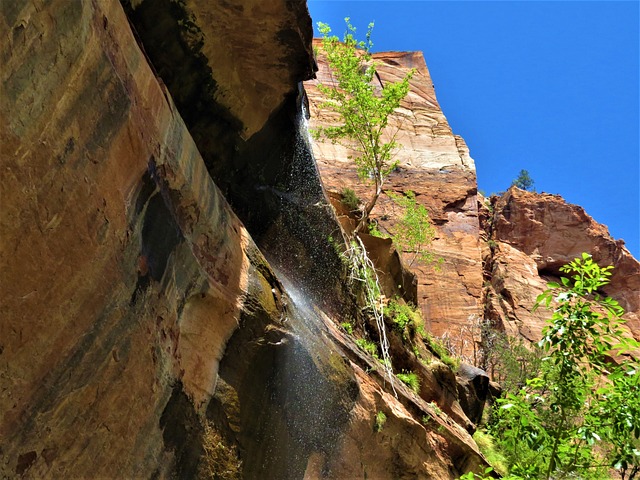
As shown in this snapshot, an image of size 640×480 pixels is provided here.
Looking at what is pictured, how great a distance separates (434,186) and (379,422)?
31.0m

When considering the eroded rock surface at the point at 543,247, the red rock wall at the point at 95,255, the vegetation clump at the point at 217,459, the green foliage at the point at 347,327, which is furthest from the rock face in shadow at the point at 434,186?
the red rock wall at the point at 95,255

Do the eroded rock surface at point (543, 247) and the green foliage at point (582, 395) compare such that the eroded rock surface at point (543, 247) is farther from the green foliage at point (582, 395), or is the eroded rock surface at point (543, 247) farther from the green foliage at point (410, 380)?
the green foliage at point (582, 395)

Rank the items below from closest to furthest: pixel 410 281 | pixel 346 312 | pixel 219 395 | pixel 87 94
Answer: pixel 87 94 < pixel 219 395 < pixel 346 312 < pixel 410 281

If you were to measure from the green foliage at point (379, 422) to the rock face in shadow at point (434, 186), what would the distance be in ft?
61.9

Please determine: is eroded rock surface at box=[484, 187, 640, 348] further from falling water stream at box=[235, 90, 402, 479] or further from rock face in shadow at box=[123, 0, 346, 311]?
falling water stream at box=[235, 90, 402, 479]

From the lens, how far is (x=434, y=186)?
40.4m

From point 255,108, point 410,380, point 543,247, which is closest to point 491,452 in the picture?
point 410,380

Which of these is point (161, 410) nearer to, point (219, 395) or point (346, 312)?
point (219, 395)

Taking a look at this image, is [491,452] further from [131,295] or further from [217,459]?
[131,295]

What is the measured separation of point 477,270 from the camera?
115 ft

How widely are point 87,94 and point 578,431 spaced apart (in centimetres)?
574

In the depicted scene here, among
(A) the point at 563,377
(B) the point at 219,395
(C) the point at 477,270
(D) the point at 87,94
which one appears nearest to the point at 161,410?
(B) the point at 219,395

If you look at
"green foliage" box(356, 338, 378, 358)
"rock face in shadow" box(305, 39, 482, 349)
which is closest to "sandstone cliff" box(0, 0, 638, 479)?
"green foliage" box(356, 338, 378, 358)

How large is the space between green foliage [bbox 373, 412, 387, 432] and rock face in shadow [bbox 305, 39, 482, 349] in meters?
18.9
